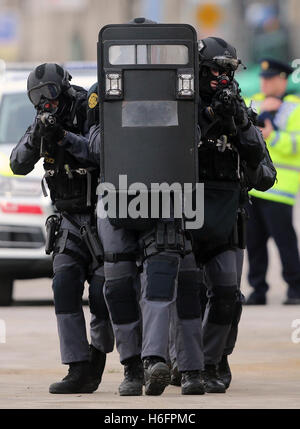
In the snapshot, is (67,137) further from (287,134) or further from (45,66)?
(287,134)

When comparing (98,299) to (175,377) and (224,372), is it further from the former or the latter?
(224,372)

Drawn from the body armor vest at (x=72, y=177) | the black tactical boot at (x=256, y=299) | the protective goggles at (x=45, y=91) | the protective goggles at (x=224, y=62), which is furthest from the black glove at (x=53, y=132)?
the black tactical boot at (x=256, y=299)

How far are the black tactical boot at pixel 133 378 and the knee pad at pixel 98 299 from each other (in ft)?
1.26

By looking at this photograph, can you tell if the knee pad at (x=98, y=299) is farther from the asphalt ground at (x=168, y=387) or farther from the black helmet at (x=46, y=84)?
the black helmet at (x=46, y=84)

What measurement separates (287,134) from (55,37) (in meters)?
46.2

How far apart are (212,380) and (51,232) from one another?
3.95 feet

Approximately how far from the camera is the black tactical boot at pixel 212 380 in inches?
387

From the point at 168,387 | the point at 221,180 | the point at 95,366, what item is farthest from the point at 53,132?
the point at 168,387

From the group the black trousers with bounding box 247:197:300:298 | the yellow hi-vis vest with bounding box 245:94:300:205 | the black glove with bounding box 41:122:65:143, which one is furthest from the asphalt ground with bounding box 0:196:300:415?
the black glove with bounding box 41:122:65:143

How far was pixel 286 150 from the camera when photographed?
15781 mm

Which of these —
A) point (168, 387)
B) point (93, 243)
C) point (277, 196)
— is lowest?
point (168, 387)
